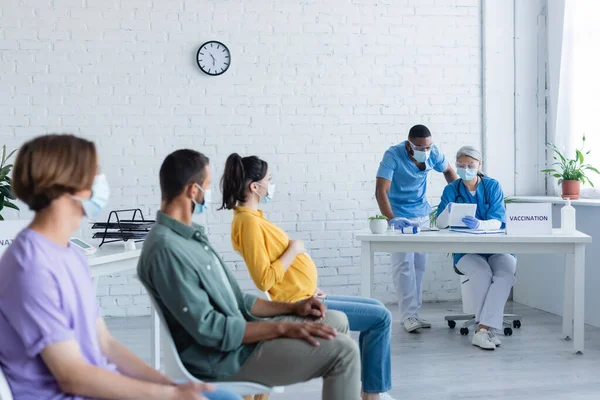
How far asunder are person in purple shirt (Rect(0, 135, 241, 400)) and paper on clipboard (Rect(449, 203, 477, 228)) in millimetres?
3026

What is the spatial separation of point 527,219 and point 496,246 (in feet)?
0.79

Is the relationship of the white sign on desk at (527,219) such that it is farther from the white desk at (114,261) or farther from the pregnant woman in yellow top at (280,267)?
the white desk at (114,261)

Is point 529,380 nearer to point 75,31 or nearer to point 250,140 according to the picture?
point 250,140

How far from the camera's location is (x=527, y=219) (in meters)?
4.22

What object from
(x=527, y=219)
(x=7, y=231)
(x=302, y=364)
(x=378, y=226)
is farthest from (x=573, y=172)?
(x=7, y=231)

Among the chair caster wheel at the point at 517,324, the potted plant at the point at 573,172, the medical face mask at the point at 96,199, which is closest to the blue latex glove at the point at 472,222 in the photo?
the chair caster wheel at the point at 517,324

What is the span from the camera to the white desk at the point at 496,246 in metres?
4.15

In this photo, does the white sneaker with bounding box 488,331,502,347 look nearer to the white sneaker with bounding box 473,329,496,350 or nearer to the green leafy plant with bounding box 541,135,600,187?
the white sneaker with bounding box 473,329,496,350

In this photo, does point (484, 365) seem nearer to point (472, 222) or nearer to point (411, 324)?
point (472, 222)

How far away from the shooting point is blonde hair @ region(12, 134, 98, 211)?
56.1 inches

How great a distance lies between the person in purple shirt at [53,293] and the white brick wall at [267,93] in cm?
402

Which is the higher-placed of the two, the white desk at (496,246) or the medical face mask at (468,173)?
the medical face mask at (468,173)

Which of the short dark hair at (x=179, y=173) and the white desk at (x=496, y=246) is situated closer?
the short dark hair at (x=179, y=173)

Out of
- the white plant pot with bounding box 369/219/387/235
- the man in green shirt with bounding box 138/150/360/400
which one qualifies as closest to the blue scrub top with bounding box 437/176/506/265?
the white plant pot with bounding box 369/219/387/235
